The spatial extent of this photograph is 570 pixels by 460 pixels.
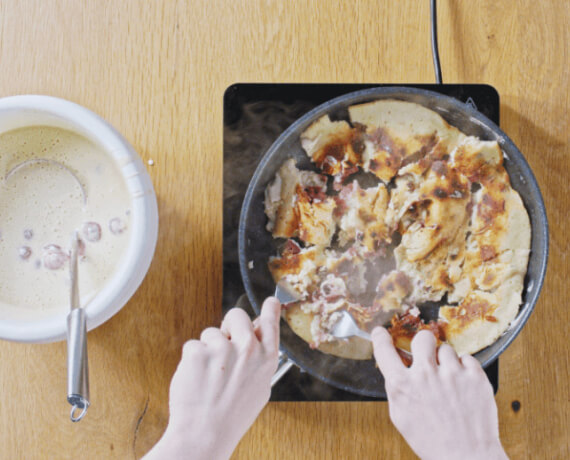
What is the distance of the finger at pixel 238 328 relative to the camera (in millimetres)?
495

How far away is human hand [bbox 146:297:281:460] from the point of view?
459mm

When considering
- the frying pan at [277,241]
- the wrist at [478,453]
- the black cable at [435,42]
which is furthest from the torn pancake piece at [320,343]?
the black cable at [435,42]

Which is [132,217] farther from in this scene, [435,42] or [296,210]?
[435,42]

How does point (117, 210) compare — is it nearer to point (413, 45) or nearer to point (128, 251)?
point (128, 251)

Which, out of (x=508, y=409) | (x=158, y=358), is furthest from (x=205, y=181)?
(x=508, y=409)

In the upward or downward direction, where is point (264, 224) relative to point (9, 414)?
upward

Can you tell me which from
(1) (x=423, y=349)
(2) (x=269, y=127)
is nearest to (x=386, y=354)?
(1) (x=423, y=349)

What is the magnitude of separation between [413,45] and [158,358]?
18.0 inches

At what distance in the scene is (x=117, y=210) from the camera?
536 mm

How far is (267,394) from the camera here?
1.66 ft

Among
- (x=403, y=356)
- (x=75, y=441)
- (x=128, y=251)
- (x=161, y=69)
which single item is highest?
(x=161, y=69)

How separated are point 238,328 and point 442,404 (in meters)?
0.20

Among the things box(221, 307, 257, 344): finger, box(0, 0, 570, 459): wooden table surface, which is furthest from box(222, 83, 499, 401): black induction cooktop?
box(221, 307, 257, 344): finger

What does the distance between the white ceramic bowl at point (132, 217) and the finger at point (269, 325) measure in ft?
0.39
